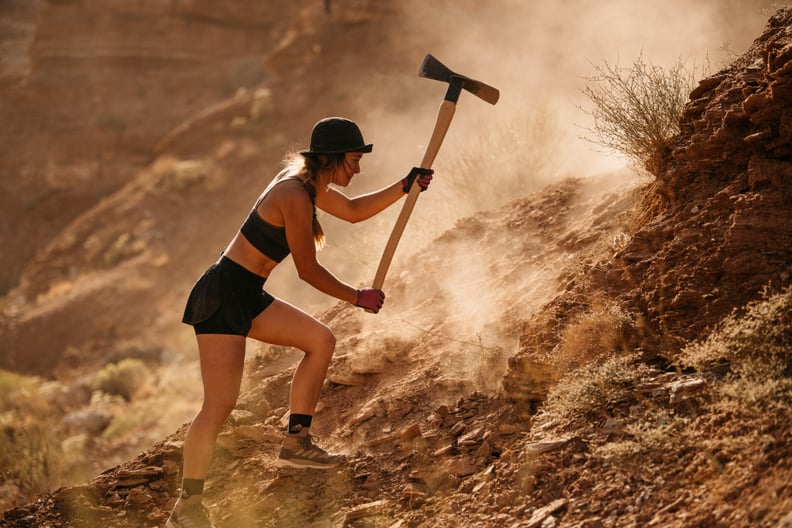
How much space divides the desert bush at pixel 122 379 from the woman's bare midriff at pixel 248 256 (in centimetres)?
990

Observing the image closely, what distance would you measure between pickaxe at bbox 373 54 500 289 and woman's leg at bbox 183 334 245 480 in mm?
800

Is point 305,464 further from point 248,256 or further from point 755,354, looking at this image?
point 755,354

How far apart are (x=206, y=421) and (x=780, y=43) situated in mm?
2983

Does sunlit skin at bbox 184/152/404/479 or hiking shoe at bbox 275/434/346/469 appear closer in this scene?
sunlit skin at bbox 184/152/404/479

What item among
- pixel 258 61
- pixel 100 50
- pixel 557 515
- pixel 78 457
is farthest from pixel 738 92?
pixel 100 50

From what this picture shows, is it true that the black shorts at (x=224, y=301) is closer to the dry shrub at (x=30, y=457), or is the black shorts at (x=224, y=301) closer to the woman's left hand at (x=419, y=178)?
the woman's left hand at (x=419, y=178)

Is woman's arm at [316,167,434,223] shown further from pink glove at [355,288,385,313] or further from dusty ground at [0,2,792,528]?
dusty ground at [0,2,792,528]

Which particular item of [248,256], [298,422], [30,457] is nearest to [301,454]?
[298,422]

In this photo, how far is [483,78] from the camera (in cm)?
1570

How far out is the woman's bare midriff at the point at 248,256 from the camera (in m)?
3.55

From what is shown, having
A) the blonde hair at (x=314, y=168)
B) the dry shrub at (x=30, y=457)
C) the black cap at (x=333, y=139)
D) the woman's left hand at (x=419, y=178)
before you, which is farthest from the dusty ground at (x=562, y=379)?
the dry shrub at (x=30, y=457)

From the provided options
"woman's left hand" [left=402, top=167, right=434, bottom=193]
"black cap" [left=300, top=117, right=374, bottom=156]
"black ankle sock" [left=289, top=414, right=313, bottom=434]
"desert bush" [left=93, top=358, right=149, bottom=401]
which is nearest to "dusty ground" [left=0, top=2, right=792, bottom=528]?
"black ankle sock" [left=289, top=414, right=313, bottom=434]

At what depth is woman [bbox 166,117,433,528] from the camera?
3.44 m

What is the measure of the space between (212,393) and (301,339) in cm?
46
